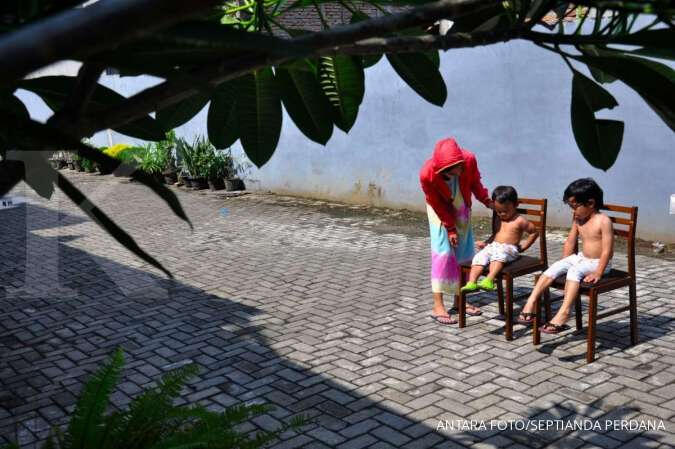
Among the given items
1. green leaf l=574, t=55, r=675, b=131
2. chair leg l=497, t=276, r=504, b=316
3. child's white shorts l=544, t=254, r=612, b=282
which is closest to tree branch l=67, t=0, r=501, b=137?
green leaf l=574, t=55, r=675, b=131

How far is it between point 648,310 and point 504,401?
2.40 m

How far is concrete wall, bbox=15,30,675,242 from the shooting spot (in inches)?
350

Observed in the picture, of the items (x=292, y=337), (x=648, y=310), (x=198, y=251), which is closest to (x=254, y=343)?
(x=292, y=337)

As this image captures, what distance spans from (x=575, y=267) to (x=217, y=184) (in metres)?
10.9

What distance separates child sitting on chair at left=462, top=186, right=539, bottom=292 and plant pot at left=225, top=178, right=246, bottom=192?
9.57 metres

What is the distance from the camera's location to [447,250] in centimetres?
618

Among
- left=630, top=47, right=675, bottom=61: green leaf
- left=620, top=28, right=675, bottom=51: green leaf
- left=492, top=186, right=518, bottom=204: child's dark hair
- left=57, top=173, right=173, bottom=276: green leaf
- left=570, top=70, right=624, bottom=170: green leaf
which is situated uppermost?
left=620, top=28, right=675, bottom=51: green leaf

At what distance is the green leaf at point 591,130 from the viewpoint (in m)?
1.59

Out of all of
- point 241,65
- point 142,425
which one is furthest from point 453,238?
point 241,65

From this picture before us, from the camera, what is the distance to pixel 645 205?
891cm

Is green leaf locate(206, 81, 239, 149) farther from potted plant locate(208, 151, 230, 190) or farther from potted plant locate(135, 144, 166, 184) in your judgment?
potted plant locate(135, 144, 166, 184)

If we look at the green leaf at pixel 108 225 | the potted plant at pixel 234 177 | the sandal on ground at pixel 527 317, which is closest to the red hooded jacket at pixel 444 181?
the sandal on ground at pixel 527 317

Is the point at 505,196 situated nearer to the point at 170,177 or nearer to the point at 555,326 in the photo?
the point at 555,326

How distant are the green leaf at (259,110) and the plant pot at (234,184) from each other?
44.1 feet
